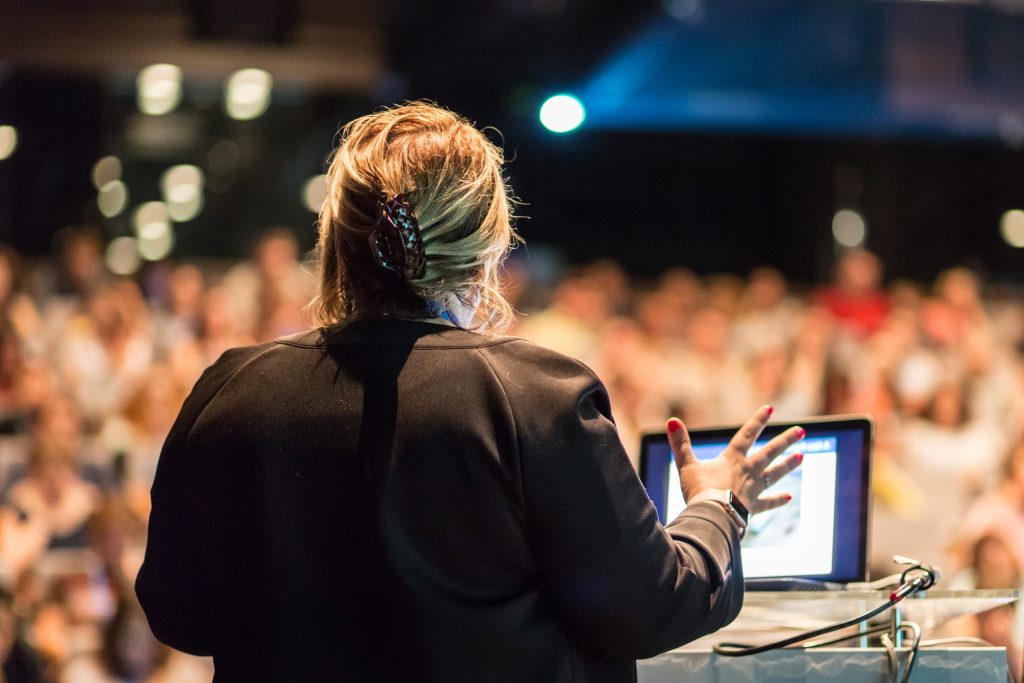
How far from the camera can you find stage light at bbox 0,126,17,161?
727cm

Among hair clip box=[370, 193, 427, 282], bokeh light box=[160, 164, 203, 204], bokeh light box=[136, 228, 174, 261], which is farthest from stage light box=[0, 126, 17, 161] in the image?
hair clip box=[370, 193, 427, 282]

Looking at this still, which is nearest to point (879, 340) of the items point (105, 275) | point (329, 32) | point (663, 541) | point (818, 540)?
point (329, 32)

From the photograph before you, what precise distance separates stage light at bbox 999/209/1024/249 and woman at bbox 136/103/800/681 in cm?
860

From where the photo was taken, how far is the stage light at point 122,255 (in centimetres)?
750

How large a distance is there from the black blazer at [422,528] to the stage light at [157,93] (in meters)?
6.96

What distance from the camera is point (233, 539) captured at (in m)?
1.29

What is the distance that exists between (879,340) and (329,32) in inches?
131

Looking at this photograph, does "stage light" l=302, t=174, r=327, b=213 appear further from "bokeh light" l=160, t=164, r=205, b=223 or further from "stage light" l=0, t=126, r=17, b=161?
"stage light" l=0, t=126, r=17, b=161

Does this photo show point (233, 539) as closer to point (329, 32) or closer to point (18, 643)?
point (18, 643)

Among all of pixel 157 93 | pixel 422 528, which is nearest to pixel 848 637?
pixel 422 528

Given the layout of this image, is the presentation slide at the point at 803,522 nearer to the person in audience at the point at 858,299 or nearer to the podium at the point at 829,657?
the podium at the point at 829,657

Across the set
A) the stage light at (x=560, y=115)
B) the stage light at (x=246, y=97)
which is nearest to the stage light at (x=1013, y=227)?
the stage light at (x=246, y=97)

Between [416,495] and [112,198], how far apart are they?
7.27 metres

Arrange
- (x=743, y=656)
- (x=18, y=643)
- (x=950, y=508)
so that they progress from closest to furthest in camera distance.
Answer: (x=743, y=656), (x=18, y=643), (x=950, y=508)
